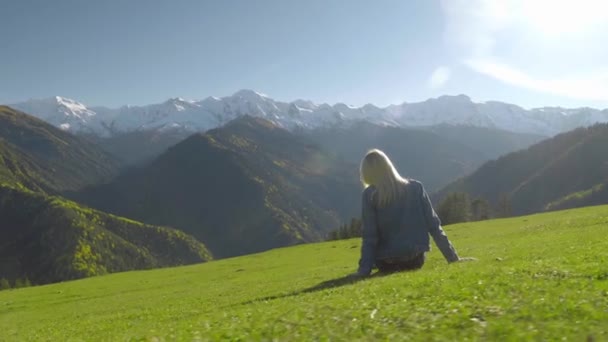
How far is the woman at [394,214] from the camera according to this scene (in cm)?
1800

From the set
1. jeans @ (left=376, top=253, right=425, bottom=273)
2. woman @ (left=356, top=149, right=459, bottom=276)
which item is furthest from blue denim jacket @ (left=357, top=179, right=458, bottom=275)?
jeans @ (left=376, top=253, right=425, bottom=273)

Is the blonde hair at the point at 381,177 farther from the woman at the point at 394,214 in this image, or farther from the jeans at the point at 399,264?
the jeans at the point at 399,264

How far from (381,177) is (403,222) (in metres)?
1.98

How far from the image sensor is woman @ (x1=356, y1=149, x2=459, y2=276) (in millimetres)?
18000

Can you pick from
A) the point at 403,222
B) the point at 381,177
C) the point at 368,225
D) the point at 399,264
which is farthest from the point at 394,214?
the point at 399,264

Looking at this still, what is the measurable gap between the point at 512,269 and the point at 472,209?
160 metres

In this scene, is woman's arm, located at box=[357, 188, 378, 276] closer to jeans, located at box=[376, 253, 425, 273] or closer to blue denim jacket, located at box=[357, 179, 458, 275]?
blue denim jacket, located at box=[357, 179, 458, 275]

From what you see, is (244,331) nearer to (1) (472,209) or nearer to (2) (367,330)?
(2) (367,330)

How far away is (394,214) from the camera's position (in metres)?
18.2

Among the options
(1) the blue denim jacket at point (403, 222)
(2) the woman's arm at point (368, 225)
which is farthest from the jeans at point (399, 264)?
(2) the woman's arm at point (368, 225)

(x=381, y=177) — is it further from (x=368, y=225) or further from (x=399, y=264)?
(x=399, y=264)

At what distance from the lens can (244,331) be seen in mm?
9742

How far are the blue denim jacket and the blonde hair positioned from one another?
0.76 ft

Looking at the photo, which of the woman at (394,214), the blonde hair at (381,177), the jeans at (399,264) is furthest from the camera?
the jeans at (399,264)
